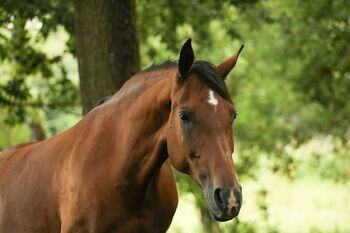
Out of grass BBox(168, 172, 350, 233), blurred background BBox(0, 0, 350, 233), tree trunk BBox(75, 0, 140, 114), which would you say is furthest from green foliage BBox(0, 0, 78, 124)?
grass BBox(168, 172, 350, 233)

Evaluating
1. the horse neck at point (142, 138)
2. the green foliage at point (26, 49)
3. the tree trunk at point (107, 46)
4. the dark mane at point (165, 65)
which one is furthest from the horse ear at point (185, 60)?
the green foliage at point (26, 49)

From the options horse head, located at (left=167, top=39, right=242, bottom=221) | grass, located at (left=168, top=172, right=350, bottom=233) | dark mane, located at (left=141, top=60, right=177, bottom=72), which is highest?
dark mane, located at (left=141, top=60, right=177, bottom=72)

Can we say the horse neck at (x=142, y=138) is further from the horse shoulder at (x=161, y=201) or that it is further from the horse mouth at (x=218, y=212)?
the horse mouth at (x=218, y=212)

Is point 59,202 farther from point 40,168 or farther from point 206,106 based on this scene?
point 206,106

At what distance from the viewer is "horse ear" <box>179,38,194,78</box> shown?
453 centimetres

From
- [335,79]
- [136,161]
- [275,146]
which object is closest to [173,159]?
[136,161]

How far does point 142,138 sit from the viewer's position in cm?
495

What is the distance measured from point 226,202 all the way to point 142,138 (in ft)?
3.12

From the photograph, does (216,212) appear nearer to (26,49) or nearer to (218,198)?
(218,198)

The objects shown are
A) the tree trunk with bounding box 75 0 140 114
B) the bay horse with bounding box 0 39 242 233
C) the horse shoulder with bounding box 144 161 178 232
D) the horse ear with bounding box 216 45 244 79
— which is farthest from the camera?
the tree trunk with bounding box 75 0 140 114

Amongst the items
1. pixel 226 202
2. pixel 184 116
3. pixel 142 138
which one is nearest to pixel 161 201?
pixel 142 138

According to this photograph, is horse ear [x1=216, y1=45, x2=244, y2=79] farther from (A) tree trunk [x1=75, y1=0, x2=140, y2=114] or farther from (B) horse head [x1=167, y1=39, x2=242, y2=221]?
(A) tree trunk [x1=75, y1=0, x2=140, y2=114]

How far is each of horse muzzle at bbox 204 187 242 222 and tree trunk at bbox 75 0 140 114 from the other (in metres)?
3.19

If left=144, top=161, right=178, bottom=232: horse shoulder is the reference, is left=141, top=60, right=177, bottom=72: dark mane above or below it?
above
